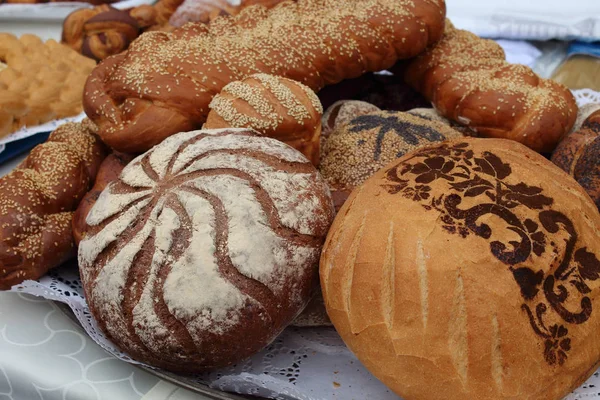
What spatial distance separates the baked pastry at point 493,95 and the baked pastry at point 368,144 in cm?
13

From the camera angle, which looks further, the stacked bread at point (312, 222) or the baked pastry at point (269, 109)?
the baked pastry at point (269, 109)

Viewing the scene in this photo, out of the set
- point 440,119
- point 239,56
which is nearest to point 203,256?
point 239,56

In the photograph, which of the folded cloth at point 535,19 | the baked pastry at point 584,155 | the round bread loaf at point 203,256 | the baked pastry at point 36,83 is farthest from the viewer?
the folded cloth at point 535,19

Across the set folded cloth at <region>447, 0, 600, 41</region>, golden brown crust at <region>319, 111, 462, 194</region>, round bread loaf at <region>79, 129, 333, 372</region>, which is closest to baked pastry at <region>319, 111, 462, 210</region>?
golden brown crust at <region>319, 111, 462, 194</region>

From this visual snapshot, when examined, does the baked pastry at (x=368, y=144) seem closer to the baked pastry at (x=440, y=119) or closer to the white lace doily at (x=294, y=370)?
the baked pastry at (x=440, y=119)

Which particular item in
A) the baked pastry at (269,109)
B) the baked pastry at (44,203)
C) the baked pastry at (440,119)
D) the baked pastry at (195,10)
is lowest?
the baked pastry at (44,203)

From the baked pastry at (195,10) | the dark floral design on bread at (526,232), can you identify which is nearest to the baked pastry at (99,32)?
the baked pastry at (195,10)

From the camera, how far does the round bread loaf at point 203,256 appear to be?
1.03 m

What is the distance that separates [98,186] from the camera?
1464mm

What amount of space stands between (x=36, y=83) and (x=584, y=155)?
2.04 m

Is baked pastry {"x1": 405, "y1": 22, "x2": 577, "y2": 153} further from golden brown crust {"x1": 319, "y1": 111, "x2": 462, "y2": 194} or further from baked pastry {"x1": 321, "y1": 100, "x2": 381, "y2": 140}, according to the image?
baked pastry {"x1": 321, "y1": 100, "x2": 381, "y2": 140}

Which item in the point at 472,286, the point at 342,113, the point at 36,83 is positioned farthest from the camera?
the point at 36,83

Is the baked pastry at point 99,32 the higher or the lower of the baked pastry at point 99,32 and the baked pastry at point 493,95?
the lower

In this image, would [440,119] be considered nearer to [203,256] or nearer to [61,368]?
[203,256]
